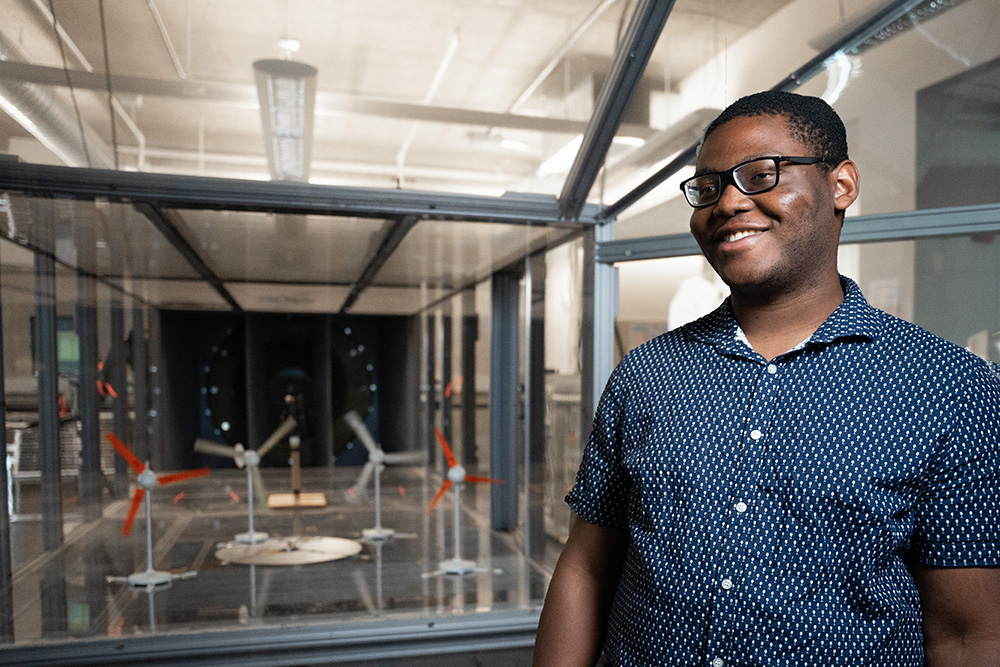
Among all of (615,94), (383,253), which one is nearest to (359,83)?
(615,94)

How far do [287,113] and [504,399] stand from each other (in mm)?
3823

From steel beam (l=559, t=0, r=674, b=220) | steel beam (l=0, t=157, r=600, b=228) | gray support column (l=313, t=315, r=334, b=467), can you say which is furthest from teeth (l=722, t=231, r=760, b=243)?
gray support column (l=313, t=315, r=334, b=467)

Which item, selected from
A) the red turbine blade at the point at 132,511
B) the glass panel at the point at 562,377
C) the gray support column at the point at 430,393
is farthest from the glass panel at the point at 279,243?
the red turbine blade at the point at 132,511

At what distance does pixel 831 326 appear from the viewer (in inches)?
56.7

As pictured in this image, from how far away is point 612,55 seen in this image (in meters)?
4.06

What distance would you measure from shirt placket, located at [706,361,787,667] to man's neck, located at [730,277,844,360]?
→ 0.42 ft

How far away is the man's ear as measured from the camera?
1.48m

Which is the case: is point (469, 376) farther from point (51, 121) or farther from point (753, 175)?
point (753, 175)

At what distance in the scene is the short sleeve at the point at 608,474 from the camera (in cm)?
164

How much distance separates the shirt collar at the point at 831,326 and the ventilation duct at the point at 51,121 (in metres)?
3.83

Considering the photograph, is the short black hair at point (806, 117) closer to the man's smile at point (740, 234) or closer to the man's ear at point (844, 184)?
the man's ear at point (844, 184)

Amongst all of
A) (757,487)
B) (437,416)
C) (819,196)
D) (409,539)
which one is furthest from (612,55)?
(437,416)

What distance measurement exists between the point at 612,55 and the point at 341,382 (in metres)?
9.79

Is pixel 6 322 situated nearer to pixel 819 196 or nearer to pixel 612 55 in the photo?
pixel 612 55
